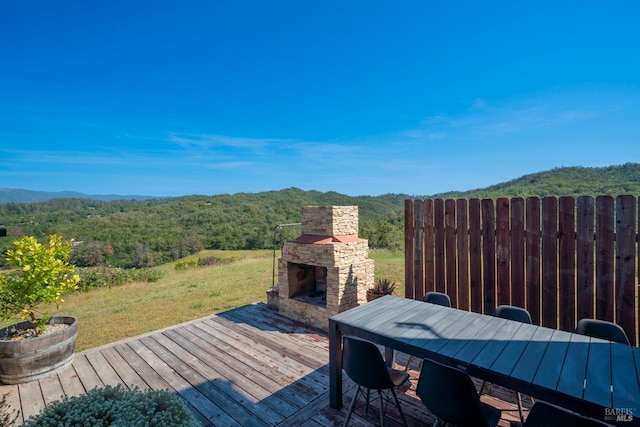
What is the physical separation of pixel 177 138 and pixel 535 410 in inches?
1011

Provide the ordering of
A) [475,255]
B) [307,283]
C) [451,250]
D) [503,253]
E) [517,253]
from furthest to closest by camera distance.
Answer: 1. [307,283]
2. [451,250]
3. [475,255]
4. [503,253]
5. [517,253]

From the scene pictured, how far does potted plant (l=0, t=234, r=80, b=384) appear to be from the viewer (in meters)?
3.21

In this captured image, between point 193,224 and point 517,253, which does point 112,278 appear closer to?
point 517,253

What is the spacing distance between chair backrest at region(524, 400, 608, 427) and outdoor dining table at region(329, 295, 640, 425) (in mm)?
156

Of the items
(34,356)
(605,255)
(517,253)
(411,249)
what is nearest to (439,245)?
(411,249)

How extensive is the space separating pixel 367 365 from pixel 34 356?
3865mm

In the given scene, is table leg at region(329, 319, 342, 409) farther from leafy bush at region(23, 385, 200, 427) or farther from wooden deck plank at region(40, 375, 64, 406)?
wooden deck plank at region(40, 375, 64, 406)

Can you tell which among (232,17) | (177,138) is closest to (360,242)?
(232,17)

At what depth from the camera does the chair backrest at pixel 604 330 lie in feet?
7.67

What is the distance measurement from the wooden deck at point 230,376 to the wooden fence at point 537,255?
1.26 metres

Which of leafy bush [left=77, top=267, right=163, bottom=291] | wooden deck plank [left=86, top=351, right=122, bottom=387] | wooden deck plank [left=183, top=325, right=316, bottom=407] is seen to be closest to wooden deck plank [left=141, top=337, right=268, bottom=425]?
wooden deck plank [left=183, top=325, right=316, bottom=407]

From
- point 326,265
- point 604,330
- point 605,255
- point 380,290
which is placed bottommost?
point 380,290

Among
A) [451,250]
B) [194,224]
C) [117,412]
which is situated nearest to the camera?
[117,412]

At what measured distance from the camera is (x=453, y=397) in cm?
173
